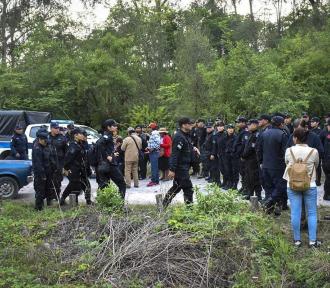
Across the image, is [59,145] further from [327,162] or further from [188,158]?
[327,162]

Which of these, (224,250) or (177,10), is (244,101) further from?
(177,10)

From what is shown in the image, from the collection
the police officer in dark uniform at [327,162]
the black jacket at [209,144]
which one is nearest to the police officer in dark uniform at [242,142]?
the police officer in dark uniform at [327,162]

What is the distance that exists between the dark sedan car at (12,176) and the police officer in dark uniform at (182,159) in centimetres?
471

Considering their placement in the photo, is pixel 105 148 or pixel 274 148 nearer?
pixel 274 148

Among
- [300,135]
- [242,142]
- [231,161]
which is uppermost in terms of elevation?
[300,135]

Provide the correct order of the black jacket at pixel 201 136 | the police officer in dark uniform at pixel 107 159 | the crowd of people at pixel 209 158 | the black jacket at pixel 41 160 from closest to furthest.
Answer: the crowd of people at pixel 209 158, the police officer in dark uniform at pixel 107 159, the black jacket at pixel 41 160, the black jacket at pixel 201 136

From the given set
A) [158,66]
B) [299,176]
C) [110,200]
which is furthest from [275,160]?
[158,66]

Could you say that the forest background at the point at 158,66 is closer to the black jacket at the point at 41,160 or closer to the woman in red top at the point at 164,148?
the woman in red top at the point at 164,148

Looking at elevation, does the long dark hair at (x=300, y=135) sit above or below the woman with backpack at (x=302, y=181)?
above

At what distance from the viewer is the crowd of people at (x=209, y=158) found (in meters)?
7.90

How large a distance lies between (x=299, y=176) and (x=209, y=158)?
21.3 feet

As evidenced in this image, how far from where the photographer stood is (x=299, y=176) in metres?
7.01

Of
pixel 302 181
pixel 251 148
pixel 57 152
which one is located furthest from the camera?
pixel 57 152

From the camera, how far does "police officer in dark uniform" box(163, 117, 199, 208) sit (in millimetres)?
8625
